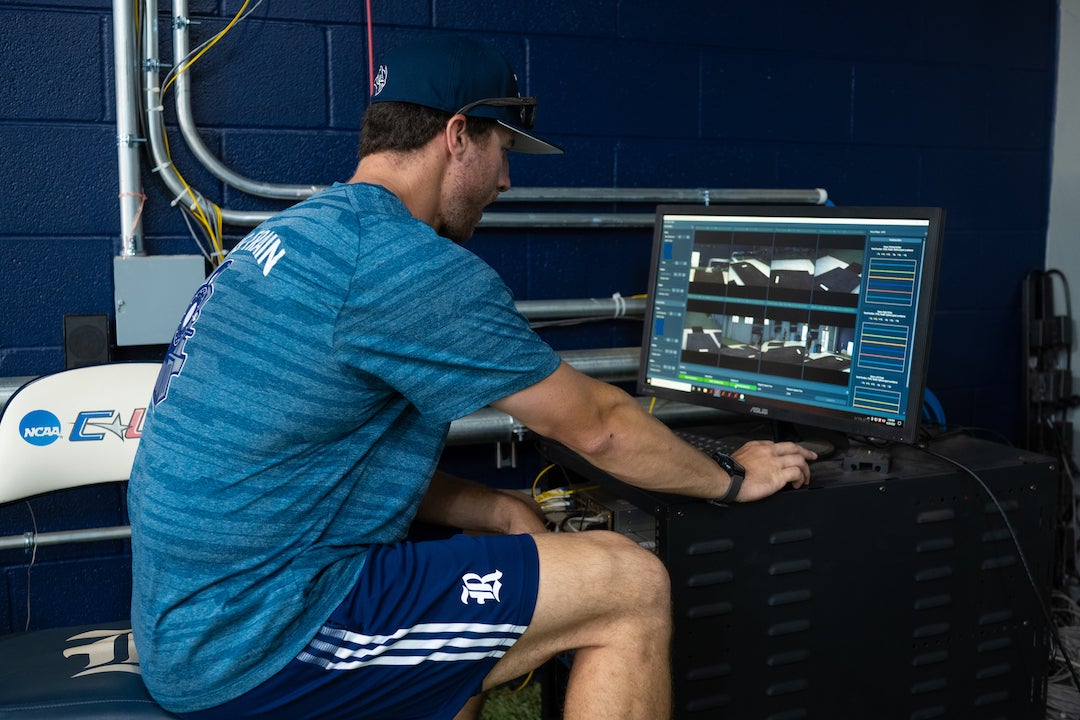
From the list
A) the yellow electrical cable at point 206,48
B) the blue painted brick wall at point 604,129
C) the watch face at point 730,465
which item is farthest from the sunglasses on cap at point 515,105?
the yellow electrical cable at point 206,48

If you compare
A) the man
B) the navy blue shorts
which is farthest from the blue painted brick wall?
the navy blue shorts

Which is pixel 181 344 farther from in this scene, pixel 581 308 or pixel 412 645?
pixel 581 308

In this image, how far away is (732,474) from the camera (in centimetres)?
143

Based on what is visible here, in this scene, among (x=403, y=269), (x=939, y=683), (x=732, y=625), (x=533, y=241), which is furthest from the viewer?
(x=533, y=241)

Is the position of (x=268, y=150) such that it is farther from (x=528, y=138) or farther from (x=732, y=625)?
(x=732, y=625)

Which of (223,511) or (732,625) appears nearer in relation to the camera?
(223,511)

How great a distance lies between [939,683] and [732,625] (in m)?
0.42

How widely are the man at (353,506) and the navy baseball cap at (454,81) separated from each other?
17cm

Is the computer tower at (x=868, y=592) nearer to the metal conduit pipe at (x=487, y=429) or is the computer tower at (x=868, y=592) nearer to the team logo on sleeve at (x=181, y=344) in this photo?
the metal conduit pipe at (x=487, y=429)

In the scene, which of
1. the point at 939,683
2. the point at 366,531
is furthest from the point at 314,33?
the point at 939,683

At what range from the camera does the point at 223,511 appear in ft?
3.81

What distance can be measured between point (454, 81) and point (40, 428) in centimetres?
92

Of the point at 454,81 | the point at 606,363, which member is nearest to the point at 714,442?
the point at 606,363

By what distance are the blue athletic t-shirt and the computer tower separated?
47 cm
